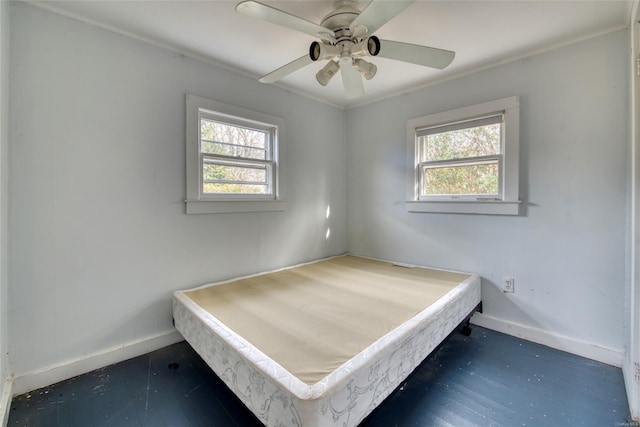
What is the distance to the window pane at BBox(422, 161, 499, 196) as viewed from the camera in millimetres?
2509

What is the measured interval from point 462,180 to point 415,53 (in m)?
1.45

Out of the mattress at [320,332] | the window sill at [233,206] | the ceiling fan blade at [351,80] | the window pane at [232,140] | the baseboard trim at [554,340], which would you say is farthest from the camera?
the window pane at [232,140]

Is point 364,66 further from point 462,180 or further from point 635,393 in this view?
point 635,393

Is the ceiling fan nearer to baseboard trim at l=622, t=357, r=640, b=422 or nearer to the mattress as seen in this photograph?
the mattress

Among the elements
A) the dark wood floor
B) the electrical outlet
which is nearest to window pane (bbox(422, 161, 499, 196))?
the electrical outlet

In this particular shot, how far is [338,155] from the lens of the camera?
355cm

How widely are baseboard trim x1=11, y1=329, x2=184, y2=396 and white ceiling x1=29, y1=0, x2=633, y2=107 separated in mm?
2224

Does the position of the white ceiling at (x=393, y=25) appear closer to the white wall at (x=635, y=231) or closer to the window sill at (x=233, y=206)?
the white wall at (x=635, y=231)

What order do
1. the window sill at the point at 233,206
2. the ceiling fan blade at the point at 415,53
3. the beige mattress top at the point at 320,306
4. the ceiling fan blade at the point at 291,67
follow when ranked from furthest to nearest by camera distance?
the window sill at the point at 233,206, the ceiling fan blade at the point at 291,67, the ceiling fan blade at the point at 415,53, the beige mattress top at the point at 320,306

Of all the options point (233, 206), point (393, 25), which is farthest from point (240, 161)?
point (393, 25)

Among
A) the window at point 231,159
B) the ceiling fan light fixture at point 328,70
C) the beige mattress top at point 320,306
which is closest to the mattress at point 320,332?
the beige mattress top at point 320,306

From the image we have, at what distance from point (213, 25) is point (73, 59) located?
915mm

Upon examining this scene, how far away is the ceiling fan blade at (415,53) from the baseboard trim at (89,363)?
8.28ft

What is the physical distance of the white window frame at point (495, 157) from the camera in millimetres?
2320
